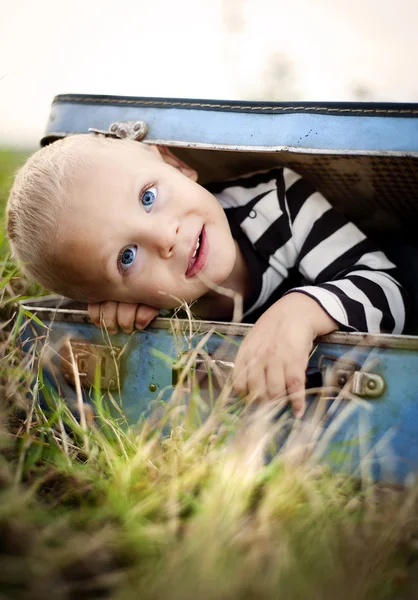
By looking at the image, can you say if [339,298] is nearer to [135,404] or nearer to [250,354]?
[250,354]

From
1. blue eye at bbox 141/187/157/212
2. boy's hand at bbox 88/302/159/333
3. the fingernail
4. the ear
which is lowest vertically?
the fingernail

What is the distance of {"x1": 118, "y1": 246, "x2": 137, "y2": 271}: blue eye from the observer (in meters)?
1.26

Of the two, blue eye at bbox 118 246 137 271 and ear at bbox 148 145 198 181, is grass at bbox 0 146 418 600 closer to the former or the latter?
blue eye at bbox 118 246 137 271

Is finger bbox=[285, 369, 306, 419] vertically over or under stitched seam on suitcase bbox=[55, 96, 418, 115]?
under

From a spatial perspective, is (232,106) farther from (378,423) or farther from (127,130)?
(378,423)

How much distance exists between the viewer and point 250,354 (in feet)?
3.50

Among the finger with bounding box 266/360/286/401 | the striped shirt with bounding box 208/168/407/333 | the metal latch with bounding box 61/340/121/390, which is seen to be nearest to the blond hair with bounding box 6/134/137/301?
the metal latch with bounding box 61/340/121/390

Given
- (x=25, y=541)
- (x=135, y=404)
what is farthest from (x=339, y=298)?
(x=25, y=541)

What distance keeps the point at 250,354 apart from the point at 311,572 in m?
0.48

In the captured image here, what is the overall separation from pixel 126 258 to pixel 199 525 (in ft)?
2.31

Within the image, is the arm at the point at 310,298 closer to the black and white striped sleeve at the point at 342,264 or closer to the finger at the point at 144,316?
the black and white striped sleeve at the point at 342,264

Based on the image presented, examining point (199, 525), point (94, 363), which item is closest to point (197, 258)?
point (94, 363)

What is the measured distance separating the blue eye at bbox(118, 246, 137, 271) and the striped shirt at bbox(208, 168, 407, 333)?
34 cm

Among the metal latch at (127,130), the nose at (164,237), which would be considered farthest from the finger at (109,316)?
the metal latch at (127,130)
